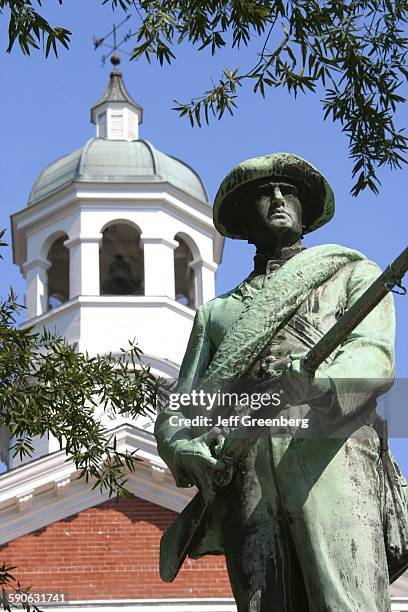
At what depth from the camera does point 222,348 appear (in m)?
6.05

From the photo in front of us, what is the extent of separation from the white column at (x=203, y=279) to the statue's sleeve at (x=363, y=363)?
2838cm

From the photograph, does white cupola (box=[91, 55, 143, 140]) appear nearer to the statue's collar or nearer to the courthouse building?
the courthouse building

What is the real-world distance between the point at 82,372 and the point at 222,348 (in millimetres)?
7345

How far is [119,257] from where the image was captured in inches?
1480

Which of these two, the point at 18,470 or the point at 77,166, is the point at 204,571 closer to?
the point at 18,470

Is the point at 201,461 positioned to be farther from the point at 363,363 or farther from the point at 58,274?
Result: the point at 58,274

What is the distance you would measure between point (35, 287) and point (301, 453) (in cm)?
2965

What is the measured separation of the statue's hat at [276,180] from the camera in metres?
6.38

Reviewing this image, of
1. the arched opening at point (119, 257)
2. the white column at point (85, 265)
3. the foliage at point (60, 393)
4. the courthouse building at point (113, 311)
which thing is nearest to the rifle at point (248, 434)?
the foliage at point (60, 393)

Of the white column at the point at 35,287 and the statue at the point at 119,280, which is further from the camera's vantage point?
the statue at the point at 119,280

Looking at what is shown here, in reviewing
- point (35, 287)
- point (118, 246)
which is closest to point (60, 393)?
point (35, 287)

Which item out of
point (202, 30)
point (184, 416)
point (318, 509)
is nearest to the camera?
point (318, 509)

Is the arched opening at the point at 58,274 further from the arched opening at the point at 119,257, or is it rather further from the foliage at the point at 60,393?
the foliage at the point at 60,393

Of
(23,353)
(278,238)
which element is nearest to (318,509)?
(278,238)
